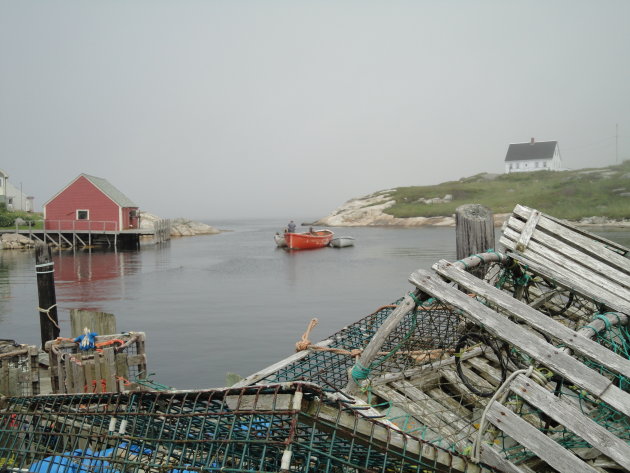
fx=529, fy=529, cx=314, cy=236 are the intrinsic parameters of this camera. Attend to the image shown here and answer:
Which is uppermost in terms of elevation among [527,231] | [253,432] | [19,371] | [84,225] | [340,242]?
[527,231]

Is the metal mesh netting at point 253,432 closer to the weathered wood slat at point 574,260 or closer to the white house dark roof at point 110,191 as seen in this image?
the weathered wood slat at point 574,260

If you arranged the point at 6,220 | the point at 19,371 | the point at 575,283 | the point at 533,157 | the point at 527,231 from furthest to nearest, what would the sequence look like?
the point at 533,157 < the point at 6,220 < the point at 19,371 < the point at 527,231 < the point at 575,283

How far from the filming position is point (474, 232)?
29.7ft

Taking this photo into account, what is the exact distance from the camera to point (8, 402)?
5211mm

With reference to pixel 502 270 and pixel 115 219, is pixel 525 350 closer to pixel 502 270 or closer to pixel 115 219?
pixel 502 270

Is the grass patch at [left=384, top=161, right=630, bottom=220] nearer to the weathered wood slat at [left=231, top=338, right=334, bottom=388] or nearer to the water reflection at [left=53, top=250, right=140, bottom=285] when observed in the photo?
the water reflection at [left=53, top=250, right=140, bottom=285]

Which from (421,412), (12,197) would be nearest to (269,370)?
(421,412)

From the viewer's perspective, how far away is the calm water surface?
45.5 ft

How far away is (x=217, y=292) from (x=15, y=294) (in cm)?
910

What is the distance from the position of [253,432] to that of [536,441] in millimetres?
1932

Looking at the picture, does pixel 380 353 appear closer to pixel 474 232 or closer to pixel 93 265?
pixel 474 232

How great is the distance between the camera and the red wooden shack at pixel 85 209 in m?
47.7

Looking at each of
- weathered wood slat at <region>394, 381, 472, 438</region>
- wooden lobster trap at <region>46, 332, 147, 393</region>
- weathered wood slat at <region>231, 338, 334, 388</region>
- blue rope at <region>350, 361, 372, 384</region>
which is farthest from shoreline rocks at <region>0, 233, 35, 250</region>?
blue rope at <region>350, 361, 372, 384</region>

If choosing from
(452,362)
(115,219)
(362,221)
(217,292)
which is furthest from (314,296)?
(362,221)
